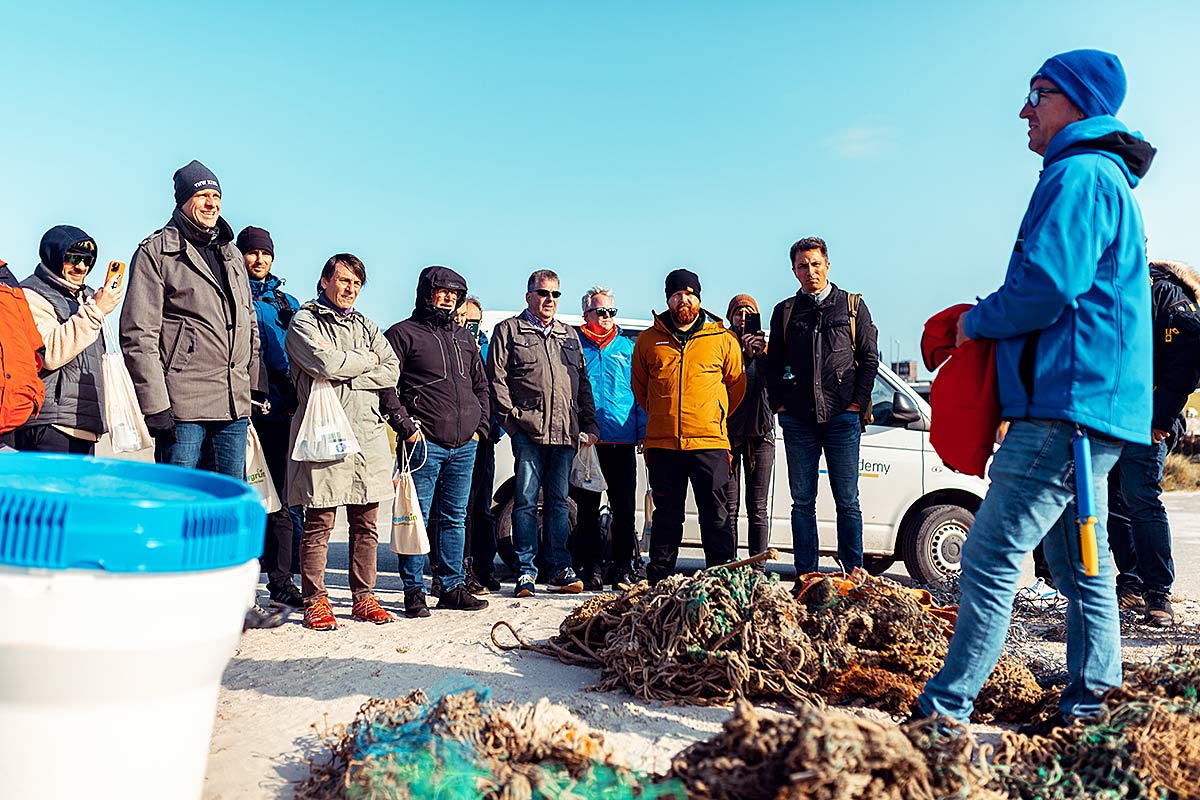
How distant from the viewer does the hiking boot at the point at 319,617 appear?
547 centimetres

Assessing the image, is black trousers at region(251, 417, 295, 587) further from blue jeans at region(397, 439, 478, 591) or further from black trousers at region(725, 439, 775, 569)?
black trousers at region(725, 439, 775, 569)

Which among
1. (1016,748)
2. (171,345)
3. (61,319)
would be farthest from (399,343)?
(1016,748)

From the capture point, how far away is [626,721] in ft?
12.7

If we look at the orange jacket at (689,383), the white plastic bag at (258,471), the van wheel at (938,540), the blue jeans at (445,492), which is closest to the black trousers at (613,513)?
the orange jacket at (689,383)

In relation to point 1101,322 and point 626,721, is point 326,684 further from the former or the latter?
point 1101,322

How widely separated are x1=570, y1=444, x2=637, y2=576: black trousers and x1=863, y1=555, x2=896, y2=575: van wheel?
2.18 metres

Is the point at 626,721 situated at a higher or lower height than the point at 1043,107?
lower

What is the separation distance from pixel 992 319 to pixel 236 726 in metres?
3.14

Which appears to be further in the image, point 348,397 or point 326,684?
point 348,397

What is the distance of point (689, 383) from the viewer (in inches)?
252

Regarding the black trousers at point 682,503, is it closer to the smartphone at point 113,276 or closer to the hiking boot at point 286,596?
the hiking boot at point 286,596

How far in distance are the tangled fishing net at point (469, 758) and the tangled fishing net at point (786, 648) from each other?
1.22m

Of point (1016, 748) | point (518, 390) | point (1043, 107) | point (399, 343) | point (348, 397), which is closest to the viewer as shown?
point (1016, 748)

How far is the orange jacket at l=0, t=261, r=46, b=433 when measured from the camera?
14.0ft
